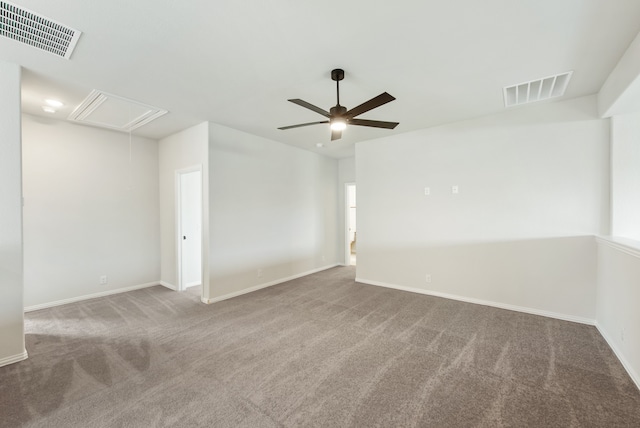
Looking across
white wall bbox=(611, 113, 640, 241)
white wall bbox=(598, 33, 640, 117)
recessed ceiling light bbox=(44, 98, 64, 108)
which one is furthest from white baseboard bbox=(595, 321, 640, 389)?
recessed ceiling light bbox=(44, 98, 64, 108)

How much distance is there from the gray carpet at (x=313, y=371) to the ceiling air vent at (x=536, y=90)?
2687 mm

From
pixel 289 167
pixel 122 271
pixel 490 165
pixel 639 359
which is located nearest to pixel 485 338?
pixel 639 359

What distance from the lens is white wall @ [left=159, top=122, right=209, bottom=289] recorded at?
401 cm

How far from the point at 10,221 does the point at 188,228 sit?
2.41 meters

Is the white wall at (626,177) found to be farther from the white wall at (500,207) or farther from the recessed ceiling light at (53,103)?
the recessed ceiling light at (53,103)

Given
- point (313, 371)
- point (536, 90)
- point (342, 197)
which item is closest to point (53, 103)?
point (313, 371)

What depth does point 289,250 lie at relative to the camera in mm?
5254

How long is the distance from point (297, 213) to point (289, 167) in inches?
36.9

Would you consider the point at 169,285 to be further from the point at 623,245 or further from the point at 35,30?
the point at 623,245

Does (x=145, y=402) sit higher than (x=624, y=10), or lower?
lower

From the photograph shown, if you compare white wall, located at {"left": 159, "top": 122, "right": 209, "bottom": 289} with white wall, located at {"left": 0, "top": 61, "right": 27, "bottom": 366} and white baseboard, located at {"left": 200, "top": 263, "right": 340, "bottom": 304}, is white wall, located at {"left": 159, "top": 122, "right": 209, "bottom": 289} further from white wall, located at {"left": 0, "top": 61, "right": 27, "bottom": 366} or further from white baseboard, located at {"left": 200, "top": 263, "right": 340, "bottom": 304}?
white wall, located at {"left": 0, "top": 61, "right": 27, "bottom": 366}

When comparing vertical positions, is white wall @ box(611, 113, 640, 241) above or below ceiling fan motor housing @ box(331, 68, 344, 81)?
below

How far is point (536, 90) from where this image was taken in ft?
9.98

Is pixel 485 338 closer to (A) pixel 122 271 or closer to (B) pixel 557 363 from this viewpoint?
(B) pixel 557 363
